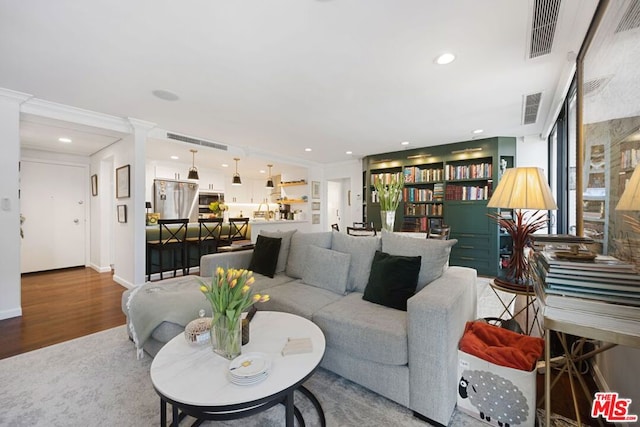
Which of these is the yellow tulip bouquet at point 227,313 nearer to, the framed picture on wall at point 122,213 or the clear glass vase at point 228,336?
the clear glass vase at point 228,336

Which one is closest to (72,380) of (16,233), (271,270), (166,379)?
(166,379)

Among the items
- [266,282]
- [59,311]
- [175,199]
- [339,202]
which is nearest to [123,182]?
[59,311]

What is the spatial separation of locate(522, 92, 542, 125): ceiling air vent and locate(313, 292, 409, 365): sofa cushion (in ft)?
9.99

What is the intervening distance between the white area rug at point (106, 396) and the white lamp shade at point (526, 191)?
1367 mm

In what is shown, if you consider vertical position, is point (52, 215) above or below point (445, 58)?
below

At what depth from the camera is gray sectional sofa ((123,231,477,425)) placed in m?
1.41

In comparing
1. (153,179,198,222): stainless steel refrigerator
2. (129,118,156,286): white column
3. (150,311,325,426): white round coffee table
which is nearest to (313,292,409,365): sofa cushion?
(150,311,325,426): white round coffee table

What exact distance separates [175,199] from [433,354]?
6.91 meters

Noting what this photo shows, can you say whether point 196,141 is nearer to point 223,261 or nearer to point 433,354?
point 223,261

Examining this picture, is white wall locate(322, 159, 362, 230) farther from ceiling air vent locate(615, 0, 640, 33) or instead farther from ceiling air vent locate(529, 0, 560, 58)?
ceiling air vent locate(615, 0, 640, 33)

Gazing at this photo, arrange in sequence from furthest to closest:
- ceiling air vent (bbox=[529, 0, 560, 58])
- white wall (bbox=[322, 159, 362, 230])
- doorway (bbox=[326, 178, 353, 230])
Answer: doorway (bbox=[326, 178, 353, 230]) → white wall (bbox=[322, 159, 362, 230]) → ceiling air vent (bbox=[529, 0, 560, 58])

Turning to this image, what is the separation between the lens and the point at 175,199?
21.9 feet

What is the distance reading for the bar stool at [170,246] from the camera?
426cm

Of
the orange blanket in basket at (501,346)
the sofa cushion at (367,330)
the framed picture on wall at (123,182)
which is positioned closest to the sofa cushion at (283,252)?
the sofa cushion at (367,330)
